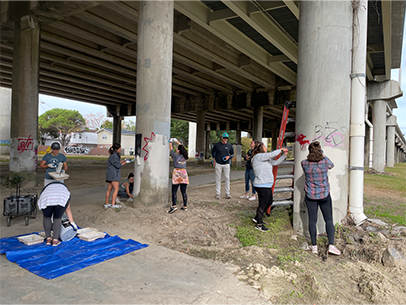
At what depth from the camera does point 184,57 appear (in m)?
18.2

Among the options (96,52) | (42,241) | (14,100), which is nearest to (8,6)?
(14,100)

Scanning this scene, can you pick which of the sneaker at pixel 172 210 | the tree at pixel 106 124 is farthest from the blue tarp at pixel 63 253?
the tree at pixel 106 124

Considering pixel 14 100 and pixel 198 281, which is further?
pixel 14 100

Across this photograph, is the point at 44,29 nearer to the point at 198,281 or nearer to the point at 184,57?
the point at 184,57

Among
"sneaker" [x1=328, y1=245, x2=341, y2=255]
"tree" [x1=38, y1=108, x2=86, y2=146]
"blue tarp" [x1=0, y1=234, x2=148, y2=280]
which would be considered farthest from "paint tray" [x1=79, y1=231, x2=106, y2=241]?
"tree" [x1=38, y1=108, x2=86, y2=146]

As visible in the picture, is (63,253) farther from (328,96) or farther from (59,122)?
(59,122)

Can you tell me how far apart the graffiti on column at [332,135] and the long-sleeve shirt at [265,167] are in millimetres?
818

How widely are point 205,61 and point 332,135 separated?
15.8 meters

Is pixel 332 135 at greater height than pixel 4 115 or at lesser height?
lesser

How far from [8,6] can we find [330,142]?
1405 cm

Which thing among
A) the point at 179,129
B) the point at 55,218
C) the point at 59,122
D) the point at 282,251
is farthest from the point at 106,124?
the point at 282,251

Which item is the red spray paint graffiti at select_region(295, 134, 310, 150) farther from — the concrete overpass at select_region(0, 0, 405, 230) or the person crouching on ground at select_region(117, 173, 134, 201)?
the person crouching on ground at select_region(117, 173, 134, 201)

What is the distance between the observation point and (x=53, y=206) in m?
4.79

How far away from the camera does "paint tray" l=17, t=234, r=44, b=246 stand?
4814mm
